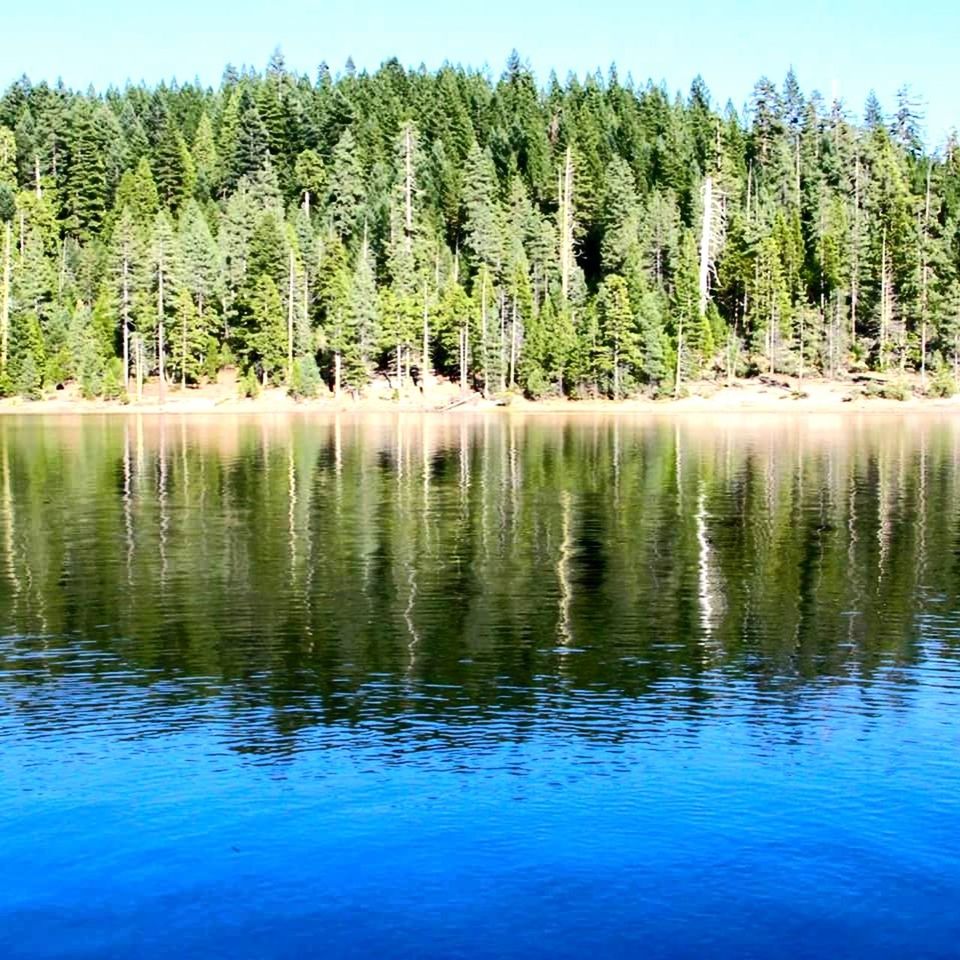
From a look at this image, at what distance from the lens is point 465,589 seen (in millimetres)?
39000

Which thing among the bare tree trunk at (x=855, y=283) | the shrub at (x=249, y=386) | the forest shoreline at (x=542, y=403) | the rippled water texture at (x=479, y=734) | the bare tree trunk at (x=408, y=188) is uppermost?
the bare tree trunk at (x=408, y=188)

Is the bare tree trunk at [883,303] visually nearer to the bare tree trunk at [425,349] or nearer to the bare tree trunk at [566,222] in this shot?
the bare tree trunk at [566,222]

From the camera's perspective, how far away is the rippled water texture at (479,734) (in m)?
17.1

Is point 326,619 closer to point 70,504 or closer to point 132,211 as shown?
point 70,504

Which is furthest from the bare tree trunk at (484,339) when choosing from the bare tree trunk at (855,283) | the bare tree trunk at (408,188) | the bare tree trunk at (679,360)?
the bare tree trunk at (855,283)

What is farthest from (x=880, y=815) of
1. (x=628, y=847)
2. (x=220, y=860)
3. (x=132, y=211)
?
(x=132, y=211)

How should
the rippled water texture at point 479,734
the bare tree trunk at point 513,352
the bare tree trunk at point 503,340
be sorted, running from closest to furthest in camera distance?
the rippled water texture at point 479,734, the bare tree trunk at point 503,340, the bare tree trunk at point 513,352

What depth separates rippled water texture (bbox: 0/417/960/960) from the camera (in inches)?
673

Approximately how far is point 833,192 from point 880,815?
15676 cm

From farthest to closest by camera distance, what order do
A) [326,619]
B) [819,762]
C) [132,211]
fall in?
[132,211], [326,619], [819,762]

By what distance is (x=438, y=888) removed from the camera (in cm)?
1780

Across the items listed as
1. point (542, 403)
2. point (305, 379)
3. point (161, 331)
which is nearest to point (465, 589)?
point (305, 379)

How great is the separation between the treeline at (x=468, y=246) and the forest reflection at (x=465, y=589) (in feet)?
187

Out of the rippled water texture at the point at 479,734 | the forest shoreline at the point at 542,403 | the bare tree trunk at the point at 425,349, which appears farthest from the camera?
the bare tree trunk at the point at 425,349
